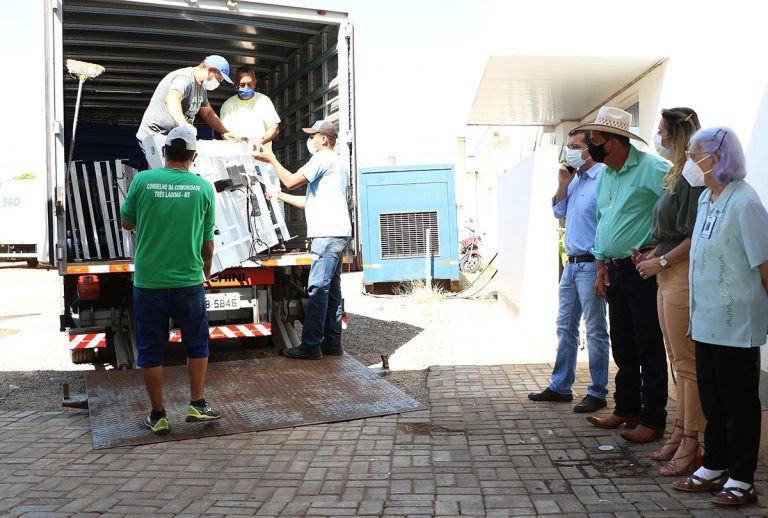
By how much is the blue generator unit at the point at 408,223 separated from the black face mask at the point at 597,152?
10.4 m

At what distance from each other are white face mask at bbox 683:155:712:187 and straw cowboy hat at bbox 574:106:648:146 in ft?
2.74

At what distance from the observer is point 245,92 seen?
7.84 m

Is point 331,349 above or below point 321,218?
below

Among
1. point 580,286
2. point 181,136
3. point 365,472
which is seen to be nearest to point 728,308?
point 580,286

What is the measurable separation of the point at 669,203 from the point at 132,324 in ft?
15.5

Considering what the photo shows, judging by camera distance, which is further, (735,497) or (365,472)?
(365,472)

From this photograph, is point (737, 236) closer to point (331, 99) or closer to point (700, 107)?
point (700, 107)

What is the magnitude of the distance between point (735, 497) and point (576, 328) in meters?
2.12

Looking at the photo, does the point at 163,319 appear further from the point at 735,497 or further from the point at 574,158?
the point at 735,497

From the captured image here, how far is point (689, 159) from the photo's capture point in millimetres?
3617

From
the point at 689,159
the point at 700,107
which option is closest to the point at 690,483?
the point at 689,159

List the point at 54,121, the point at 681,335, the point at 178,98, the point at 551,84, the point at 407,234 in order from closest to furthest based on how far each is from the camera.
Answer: the point at 681,335 → the point at 54,121 → the point at 178,98 → the point at 551,84 → the point at 407,234

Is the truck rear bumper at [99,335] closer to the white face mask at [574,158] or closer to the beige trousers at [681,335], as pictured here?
the white face mask at [574,158]

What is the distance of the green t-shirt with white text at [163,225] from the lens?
185 inches
